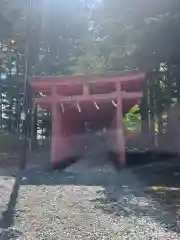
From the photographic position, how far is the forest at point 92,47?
46.5 feet

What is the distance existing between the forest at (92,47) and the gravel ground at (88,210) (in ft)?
12.9

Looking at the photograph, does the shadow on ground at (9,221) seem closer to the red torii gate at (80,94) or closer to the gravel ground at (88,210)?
the gravel ground at (88,210)

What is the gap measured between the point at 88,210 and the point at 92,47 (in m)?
12.2

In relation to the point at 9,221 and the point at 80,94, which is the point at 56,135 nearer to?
the point at 80,94

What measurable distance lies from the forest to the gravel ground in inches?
155

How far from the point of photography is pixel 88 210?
787cm

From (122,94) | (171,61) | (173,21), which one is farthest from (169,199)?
(171,61)

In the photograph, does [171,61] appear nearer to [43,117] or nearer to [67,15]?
[67,15]

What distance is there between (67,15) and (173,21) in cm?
938

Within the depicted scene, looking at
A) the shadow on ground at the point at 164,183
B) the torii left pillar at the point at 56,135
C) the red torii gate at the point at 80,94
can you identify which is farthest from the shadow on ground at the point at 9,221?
the torii left pillar at the point at 56,135

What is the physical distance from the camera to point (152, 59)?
48.0 feet

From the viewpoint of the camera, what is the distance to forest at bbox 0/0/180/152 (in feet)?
46.5


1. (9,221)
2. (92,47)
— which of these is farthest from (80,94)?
(9,221)

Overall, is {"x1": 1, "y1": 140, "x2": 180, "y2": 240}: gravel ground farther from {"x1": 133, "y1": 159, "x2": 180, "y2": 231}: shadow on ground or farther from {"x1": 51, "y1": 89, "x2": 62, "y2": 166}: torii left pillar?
{"x1": 51, "y1": 89, "x2": 62, "y2": 166}: torii left pillar
